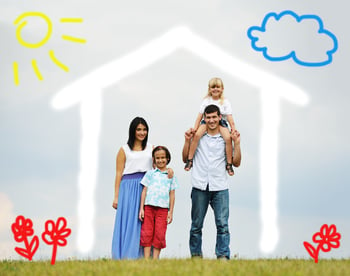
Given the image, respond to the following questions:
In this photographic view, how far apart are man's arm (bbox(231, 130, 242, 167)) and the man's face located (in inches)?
11.5

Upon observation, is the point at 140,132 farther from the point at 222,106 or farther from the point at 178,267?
the point at 178,267

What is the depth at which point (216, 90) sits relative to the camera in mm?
9398

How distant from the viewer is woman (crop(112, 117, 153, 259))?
8.96 metres

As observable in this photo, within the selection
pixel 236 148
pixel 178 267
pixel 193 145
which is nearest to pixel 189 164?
pixel 193 145

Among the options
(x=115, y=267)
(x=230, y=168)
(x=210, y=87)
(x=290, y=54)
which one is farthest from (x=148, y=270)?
(x=290, y=54)

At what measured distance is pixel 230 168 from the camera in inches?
→ 350

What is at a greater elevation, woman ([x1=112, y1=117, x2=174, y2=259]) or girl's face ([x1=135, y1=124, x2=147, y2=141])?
girl's face ([x1=135, y1=124, x2=147, y2=141])

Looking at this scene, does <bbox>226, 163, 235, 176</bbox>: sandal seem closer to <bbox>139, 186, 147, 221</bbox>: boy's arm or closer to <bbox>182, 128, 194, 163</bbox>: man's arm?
<bbox>182, 128, 194, 163</bbox>: man's arm

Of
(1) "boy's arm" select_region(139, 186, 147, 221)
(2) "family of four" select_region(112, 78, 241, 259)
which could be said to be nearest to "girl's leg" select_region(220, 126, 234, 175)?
(2) "family of four" select_region(112, 78, 241, 259)

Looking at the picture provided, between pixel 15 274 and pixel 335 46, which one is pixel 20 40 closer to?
pixel 15 274

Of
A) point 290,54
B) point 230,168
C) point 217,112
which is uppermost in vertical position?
point 290,54

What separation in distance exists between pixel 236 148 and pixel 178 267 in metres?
2.14

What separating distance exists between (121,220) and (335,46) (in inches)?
178

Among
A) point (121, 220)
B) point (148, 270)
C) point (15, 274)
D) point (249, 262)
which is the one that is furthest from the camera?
point (121, 220)
